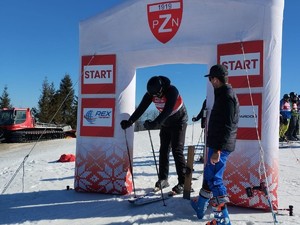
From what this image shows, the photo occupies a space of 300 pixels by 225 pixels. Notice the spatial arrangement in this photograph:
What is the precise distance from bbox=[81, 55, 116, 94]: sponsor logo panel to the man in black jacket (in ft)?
7.23

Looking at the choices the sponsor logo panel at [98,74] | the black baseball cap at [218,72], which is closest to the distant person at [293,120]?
→ the sponsor logo panel at [98,74]

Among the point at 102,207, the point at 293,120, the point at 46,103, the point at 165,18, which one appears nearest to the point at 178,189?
the point at 102,207

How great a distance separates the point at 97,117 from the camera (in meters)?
5.41

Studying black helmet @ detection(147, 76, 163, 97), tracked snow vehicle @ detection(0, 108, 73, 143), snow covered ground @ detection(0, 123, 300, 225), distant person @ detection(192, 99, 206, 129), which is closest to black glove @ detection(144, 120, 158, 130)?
black helmet @ detection(147, 76, 163, 97)

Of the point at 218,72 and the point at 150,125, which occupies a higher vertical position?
the point at 218,72

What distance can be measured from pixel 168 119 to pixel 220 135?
1.68 meters

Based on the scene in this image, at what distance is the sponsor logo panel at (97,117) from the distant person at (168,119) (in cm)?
56

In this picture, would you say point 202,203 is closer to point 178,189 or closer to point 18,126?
point 178,189

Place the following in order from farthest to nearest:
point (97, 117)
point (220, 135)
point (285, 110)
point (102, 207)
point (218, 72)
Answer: point (285, 110) < point (97, 117) < point (102, 207) < point (218, 72) < point (220, 135)

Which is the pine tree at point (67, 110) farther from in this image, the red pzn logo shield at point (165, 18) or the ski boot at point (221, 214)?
the ski boot at point (221, 214)

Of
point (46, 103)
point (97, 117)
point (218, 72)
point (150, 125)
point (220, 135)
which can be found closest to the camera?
point (220, 135)

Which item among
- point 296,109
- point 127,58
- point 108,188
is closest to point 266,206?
point 108,188

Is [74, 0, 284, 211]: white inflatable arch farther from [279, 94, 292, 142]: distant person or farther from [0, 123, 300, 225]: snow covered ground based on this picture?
[279, 94, 292, 142]: distant person

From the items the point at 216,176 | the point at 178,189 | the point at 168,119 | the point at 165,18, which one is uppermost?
the point at 165,18
